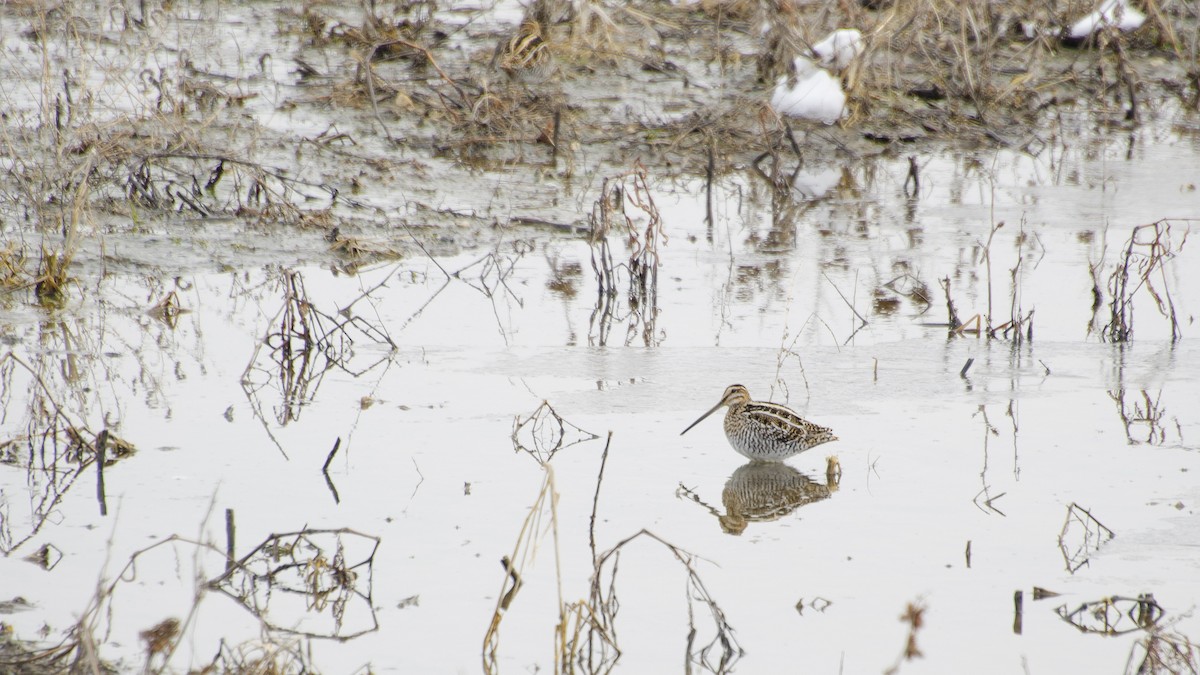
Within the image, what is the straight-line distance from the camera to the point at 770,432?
18.8 ft

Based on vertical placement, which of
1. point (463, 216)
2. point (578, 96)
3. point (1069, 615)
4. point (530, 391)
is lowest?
point (1069, 615)

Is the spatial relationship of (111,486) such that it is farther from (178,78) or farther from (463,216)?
(178,78)

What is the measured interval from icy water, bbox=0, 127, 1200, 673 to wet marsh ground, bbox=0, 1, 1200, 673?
2cm

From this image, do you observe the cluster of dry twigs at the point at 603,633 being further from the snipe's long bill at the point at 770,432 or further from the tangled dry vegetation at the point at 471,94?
the tangled dry vegetation at the point at 471,94

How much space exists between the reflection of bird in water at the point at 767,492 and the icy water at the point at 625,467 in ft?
0.06

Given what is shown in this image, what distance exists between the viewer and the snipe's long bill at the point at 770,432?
574 cm

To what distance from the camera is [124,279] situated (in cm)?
802

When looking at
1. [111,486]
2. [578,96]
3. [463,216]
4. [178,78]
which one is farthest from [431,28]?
[111,486]

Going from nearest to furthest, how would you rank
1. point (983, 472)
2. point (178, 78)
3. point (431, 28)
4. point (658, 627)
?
point (658, 627)
point (983, 472)
point (178, 78)
point (431, 28)

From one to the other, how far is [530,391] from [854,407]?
1359mm

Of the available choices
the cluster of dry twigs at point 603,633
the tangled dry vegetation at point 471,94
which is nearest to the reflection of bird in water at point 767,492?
the cluster of dry twigs at point 603,633

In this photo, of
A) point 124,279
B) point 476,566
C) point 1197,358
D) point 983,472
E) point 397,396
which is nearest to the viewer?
point 476,566

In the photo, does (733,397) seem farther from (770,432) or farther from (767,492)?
(767,492)

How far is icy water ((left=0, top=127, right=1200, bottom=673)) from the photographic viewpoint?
4.38m
